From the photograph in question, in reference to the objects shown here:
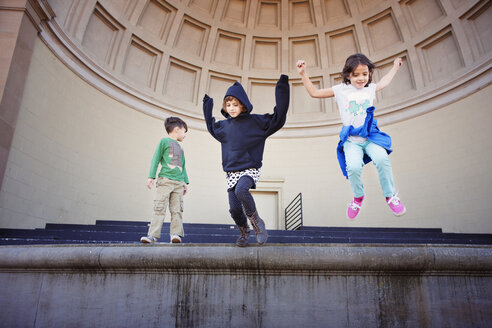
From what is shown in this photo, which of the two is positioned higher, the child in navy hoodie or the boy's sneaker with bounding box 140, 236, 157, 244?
the child in navy hoodie

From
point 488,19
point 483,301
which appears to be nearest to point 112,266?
point 483,301

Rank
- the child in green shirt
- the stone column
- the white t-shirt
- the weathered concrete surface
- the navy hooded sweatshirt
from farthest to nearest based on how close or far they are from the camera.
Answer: the stone column < the child in green shirt < the white t-shirt < the navy hooded sweatshirt < the weathered concrete surface

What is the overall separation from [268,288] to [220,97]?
34.7 ft

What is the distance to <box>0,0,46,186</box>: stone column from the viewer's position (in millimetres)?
7066

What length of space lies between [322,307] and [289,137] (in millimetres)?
10051

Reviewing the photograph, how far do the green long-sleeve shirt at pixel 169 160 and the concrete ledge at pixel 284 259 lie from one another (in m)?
1.53

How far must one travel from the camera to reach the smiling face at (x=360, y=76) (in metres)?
3.82

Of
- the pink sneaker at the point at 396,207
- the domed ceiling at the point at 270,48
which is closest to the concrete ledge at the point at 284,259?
the pink sneaker at the point at 396,207

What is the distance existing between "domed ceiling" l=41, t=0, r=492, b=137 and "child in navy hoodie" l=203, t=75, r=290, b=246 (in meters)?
7.31

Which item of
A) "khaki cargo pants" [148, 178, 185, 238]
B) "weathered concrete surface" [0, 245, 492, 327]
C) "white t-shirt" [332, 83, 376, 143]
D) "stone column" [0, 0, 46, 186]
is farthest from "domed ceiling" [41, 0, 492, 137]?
"white t-shirt" [332, 83, 376, 143]

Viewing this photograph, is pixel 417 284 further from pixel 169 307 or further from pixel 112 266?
pixel 112 266

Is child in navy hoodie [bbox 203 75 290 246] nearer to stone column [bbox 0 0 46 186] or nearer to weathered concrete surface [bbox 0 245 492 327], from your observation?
weathered concrete surface [bbox 0 245 492 327]

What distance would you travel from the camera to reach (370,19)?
1238cm

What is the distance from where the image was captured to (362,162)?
145 inches
